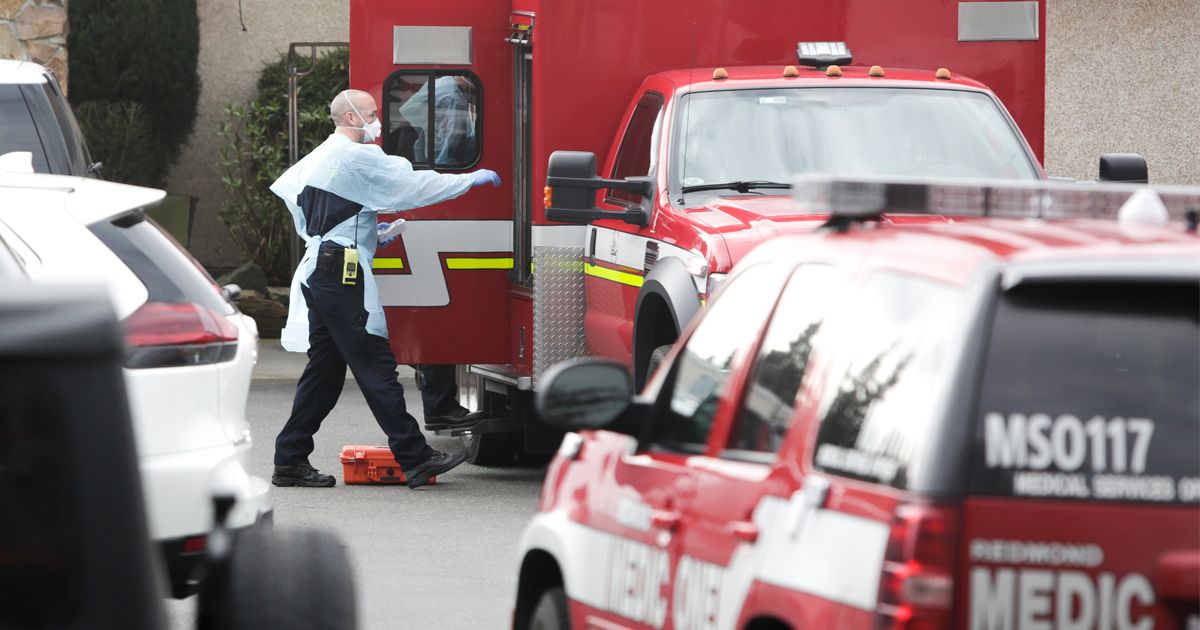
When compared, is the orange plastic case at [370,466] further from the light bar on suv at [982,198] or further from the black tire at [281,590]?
the black tire at [281,590]

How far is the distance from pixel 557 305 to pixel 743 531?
22.3 ft

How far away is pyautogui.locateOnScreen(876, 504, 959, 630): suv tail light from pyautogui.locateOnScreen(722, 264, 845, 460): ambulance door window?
0.78m

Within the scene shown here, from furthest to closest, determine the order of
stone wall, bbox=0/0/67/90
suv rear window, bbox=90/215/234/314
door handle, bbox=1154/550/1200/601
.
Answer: stone wall, bbox=0/0/67/90, suv rear window, bbox=90/215/234/314, door handle, bbox=1154/550/1200/601

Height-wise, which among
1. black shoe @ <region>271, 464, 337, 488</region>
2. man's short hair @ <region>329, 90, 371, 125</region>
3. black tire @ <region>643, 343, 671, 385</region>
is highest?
man's short hair @ <region>329, 90, 371, 125</region>

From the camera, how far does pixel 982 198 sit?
13.8ft

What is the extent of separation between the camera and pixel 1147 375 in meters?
3.65

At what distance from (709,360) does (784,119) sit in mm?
5256

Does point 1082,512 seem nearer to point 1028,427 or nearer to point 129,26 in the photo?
point 1028,427

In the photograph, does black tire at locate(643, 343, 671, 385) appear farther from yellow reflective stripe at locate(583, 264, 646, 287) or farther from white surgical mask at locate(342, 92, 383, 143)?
white surgical mask at locate(342, 92, 383, 143)

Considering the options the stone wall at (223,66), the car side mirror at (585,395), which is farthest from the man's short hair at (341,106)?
the stone wall at (223,66)

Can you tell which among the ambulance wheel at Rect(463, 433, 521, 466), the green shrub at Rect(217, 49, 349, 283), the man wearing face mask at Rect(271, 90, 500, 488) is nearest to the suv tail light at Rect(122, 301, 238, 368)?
the man wearing face mask at Rect(271, 90, 500, 488)

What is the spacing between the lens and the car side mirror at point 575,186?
32.0ft

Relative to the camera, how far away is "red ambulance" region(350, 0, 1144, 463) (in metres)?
9.91

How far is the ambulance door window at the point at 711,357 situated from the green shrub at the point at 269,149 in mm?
14859
